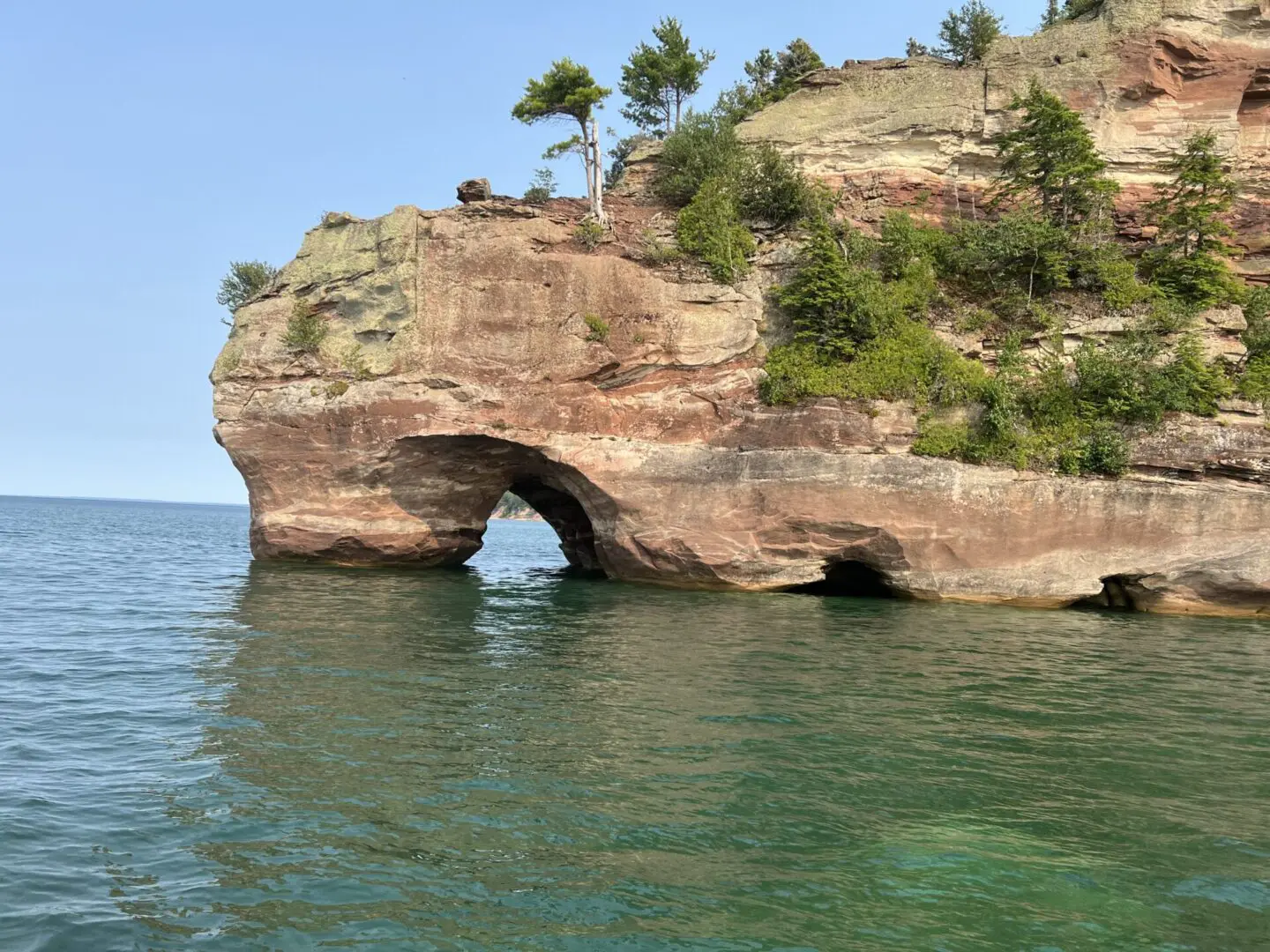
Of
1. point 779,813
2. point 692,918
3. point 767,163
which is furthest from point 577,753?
point 767,163

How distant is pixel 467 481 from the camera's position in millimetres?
24844

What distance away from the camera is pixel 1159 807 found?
6824 millimetres

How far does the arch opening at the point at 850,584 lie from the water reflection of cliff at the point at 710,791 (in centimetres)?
703

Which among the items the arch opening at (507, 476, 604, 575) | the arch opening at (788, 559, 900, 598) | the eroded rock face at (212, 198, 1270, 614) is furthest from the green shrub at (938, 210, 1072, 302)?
the arch opening at (507, 476, 604, 575)

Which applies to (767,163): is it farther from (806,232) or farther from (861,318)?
(861,318)

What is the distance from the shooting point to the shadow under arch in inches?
884

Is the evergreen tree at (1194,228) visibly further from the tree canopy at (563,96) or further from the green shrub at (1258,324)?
the tree canopy at (563,96)

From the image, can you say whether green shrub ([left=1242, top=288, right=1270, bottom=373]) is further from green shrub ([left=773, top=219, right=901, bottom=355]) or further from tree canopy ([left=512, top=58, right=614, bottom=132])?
tree canopy ([left=512, top=58, right=614, bottom=132])

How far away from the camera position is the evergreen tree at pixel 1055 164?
23.2 metres

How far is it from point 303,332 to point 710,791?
21.5m

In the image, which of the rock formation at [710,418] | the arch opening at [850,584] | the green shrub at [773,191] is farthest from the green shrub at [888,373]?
the green shrub at [773,191]

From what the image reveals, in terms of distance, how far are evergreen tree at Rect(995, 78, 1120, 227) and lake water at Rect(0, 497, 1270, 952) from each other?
15267 mm

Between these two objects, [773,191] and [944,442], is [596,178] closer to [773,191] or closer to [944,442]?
[773,191]

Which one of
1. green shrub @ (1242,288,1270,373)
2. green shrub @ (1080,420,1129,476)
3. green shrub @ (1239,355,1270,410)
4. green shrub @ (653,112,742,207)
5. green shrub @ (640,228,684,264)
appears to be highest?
green shrub @ (653,112,742,207)
